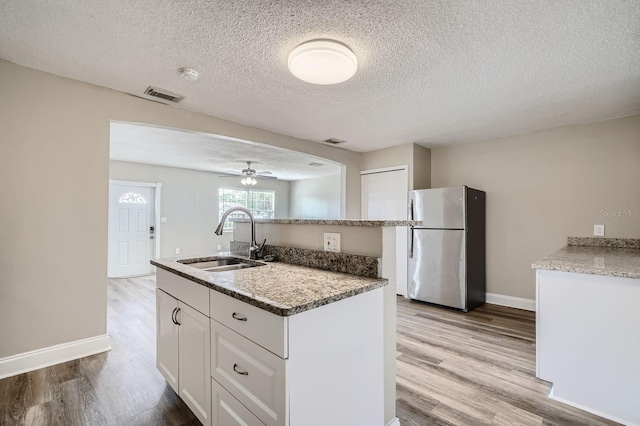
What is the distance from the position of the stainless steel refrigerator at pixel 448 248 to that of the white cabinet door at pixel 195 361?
2.84 meters

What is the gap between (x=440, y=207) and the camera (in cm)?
381

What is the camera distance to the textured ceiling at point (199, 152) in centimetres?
395

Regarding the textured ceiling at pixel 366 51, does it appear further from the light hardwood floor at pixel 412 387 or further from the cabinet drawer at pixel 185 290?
the light hardwood floor at pixel 412 387

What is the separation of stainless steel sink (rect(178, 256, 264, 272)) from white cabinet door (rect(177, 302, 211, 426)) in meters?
0.40

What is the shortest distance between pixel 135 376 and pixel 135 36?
7.64 feet

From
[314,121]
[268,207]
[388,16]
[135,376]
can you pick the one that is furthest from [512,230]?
[268,207]

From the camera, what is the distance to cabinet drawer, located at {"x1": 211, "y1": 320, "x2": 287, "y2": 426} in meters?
1.02

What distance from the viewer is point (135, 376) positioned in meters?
2.13

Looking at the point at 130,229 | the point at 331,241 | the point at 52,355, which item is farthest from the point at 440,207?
the point at 130,229

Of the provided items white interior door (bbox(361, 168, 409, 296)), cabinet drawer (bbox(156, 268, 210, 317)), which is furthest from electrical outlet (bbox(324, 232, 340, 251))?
white interior door (bbox(361, 168, 409, 296))

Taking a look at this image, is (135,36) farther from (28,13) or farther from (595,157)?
(595,157)

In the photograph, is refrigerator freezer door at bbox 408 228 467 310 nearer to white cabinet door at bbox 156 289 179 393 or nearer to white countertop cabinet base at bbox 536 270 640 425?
white countertop cabinet base at bbox 536 270 640 425

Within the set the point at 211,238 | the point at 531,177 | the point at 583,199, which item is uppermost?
the point at 531,177

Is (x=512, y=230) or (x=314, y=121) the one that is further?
(x=512, y=230)
